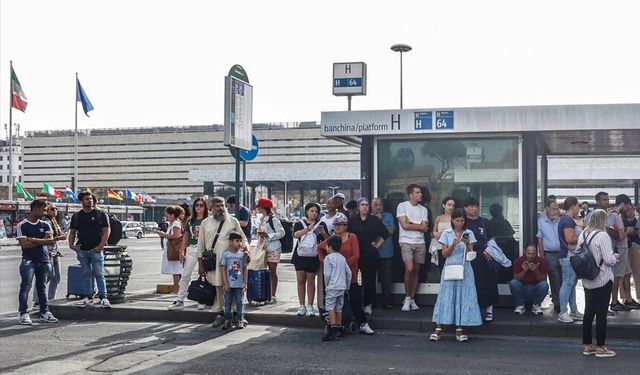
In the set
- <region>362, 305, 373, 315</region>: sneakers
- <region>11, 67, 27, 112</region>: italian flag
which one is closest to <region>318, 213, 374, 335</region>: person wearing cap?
<region>362, 305, 373, 315</region>: sneakers

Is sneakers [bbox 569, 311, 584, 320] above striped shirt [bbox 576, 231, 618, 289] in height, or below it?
below

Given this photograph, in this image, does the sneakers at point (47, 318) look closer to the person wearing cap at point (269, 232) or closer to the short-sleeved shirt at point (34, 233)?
the short-sleeved shirt at point (34, 233)

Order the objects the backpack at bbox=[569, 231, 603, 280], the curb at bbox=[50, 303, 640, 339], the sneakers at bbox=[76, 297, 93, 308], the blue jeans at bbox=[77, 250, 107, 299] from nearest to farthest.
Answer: the backpack at bbox=[569, 231, 603, 280], the curb at bbox=[50, 303, 640, 339], the blue jeans at bbox=[77, 250, 107, 299], the sneakers at bbox=[76, 297, 93, 308]

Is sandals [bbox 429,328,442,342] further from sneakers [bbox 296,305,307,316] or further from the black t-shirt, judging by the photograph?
the black t-shirt

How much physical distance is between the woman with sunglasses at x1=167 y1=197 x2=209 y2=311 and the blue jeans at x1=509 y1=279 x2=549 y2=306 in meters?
4.50

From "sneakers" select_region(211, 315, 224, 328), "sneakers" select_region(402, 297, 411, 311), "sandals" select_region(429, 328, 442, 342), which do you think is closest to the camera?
"sandals" select_region(429, 328, 442, 342)

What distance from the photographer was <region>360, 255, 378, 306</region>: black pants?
10359mm

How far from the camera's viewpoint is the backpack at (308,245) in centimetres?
1018

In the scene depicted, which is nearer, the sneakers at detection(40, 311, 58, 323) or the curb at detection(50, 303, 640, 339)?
the curb at detection(50, 303, 640, 339)

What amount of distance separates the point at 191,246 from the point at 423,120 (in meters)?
3.99

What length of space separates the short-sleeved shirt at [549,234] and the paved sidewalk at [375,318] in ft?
2.97

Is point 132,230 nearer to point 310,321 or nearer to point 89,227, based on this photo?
point 89,227

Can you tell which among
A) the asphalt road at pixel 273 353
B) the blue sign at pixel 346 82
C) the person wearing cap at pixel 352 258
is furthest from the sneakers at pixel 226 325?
the blue sign at pixel 346 82

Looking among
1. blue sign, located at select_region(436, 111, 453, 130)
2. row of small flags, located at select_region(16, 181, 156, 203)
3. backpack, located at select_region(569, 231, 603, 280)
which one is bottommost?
backpack, located at select_region(569, 231, 603, 280)
